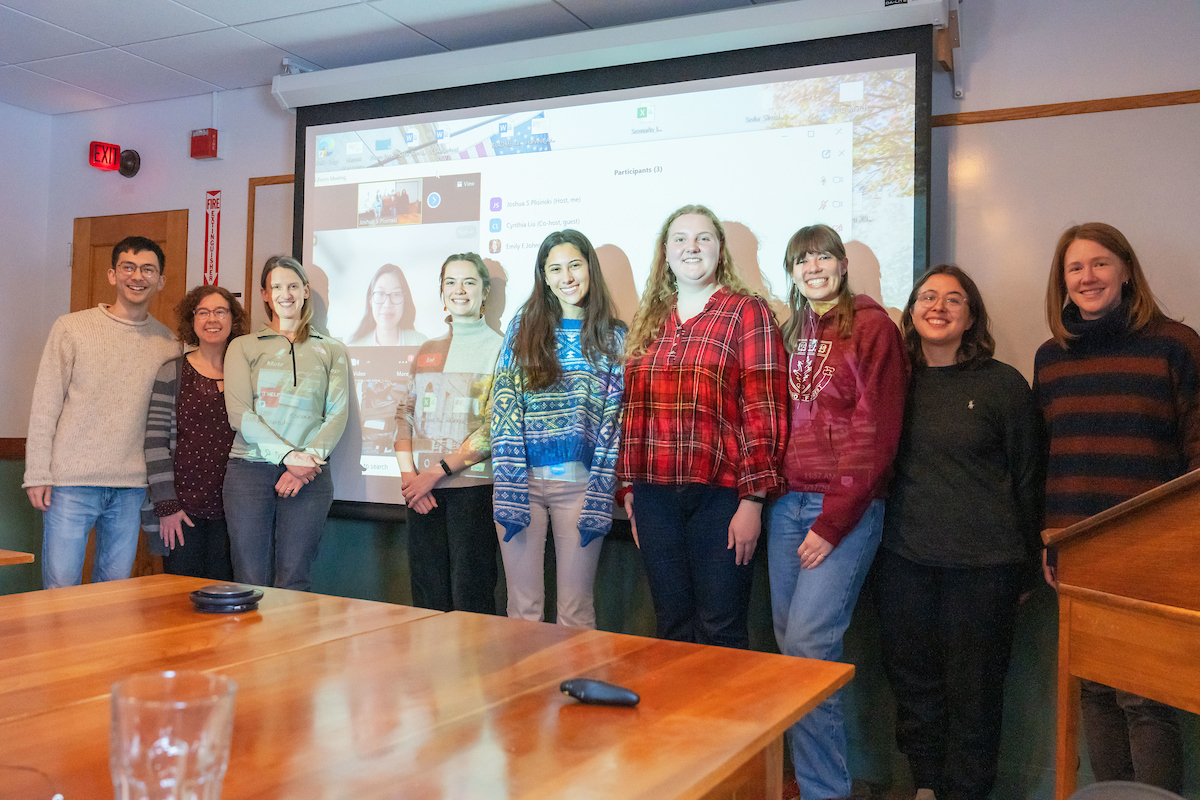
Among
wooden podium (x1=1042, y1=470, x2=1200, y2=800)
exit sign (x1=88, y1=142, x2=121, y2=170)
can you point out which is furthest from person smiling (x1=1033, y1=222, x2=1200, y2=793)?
exit sign (x1=88, y1=142, x2=121, y2=170)

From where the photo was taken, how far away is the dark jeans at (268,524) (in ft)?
10.4

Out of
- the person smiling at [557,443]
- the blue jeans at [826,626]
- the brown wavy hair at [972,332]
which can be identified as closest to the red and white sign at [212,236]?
the person smiling at [557,443]

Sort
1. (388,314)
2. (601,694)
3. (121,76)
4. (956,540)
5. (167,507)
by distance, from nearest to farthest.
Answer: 1. (601,694)
2. (956,540)
3. (167,507)
4. (388,314)
5. (121,76)

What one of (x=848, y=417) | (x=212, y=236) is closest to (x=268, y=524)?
(x=212, y=236)

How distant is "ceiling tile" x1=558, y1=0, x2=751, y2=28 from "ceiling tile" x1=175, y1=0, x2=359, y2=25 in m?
0.84

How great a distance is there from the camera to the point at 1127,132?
2.62 meters

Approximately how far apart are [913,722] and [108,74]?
13.7 feet

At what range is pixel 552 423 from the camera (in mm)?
2732

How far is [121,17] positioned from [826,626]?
3352 mm

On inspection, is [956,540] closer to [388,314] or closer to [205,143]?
[388,314]

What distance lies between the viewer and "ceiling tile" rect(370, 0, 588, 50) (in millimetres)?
3127

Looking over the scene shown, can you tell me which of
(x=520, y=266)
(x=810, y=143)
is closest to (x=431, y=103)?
(x=520, y=266)

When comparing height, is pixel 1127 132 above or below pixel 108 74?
below

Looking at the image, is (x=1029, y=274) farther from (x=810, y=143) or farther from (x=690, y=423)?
(x=690, y=423)
